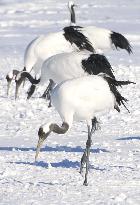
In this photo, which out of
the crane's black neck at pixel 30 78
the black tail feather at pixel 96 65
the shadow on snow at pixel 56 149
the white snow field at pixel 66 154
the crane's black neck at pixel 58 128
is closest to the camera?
the white snow field at pixel 66 154

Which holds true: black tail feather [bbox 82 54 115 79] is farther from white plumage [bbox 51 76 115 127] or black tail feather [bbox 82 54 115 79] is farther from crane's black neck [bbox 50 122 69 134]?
crane's black neck [bbox 50 122 69 134]

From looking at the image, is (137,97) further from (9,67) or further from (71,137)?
(9,67)

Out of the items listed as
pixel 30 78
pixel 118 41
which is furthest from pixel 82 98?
pixel 118 41

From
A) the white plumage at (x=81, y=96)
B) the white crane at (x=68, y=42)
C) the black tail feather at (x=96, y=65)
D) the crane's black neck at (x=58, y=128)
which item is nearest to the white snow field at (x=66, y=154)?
the crane's black neck at (x=58, y=128)

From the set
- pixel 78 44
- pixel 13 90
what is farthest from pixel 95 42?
pixel 13 90

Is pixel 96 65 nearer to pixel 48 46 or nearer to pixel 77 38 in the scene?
pixel 77 38

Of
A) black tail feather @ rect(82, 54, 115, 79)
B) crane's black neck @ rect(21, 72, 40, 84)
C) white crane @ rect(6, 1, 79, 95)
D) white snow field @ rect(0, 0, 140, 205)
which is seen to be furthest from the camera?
white crane @ rect(6, 1, 79, 95)

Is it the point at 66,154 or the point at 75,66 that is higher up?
the point at 75,66

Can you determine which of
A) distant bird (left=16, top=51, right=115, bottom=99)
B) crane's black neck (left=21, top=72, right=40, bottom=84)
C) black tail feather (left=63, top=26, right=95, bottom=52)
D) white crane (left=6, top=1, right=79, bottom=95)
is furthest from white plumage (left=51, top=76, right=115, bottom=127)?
white crane (left=6, top=1, right=79, bottom=95)

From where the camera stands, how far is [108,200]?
678 cm

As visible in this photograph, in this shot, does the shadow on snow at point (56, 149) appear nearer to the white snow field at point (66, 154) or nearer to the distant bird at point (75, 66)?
the white snow field at point (66, 154)

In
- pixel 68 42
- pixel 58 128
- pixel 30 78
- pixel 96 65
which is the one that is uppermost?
pixel 96 65

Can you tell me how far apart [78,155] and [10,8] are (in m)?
24.5

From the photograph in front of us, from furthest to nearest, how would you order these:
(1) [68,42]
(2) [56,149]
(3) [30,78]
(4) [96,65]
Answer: (1) [68,42], (3) [30,78], (4) [96,65], (2) [56,149]
